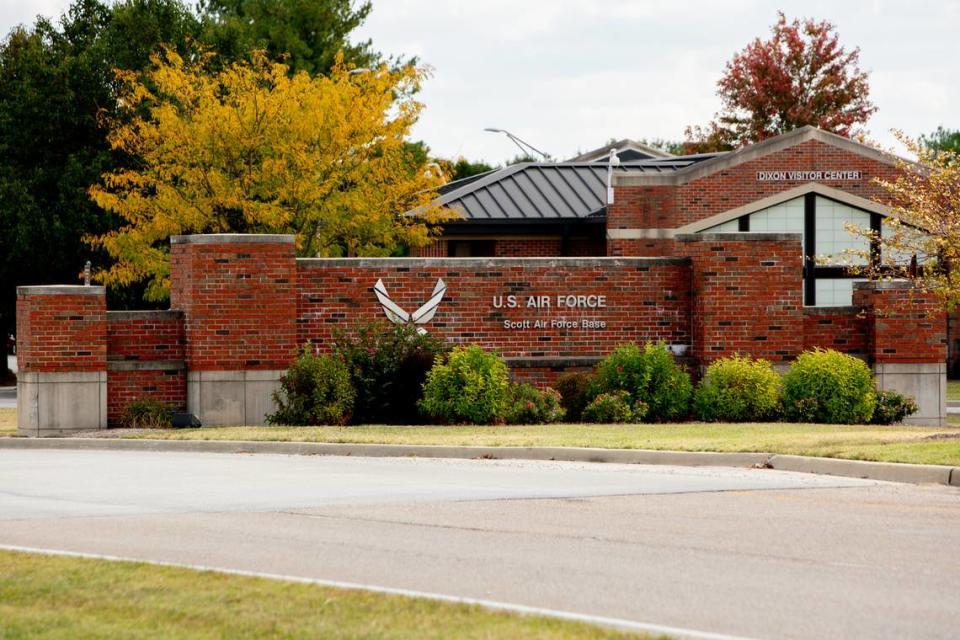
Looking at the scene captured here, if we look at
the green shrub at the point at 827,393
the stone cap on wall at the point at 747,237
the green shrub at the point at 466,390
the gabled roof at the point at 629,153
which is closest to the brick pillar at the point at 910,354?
the green shrub at the point at 827,393

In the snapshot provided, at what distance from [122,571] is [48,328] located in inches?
553

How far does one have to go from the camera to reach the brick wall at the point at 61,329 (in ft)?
71.8

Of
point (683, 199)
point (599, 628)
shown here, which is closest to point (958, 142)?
point (683, 199)

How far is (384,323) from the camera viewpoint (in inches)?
915

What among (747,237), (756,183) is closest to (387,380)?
(747,237)

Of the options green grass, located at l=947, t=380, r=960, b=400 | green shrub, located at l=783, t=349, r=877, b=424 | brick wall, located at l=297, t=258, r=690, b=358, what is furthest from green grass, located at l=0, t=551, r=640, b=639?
green grass, located at l=947, t=380, r=960, b=400

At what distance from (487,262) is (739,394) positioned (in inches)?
184

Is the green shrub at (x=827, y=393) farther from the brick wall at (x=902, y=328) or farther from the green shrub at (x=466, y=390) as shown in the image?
the green shrub at (x=466, y=390)

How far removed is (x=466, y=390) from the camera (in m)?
21.8

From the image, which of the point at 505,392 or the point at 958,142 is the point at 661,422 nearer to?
the point at 505,392

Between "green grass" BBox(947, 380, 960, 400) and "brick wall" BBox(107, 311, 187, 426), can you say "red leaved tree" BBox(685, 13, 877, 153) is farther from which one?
"brick wall" BBox(107, 311, 187, 426)

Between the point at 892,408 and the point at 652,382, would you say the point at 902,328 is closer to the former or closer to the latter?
the point at 892,408

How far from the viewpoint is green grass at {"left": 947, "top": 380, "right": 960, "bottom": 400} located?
36.6 metres

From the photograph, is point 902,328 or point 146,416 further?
point 902,328
